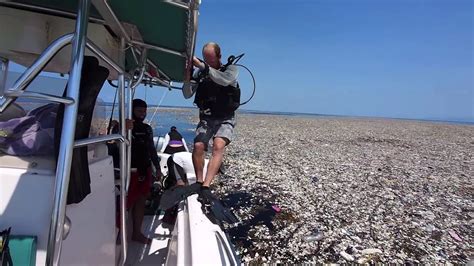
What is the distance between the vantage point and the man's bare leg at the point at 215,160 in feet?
11.6

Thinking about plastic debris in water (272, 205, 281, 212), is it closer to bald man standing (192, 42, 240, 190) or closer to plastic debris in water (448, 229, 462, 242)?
plastic debris in water (448, 229, 462, 242)

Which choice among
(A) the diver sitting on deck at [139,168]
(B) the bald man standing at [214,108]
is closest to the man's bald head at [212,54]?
(B) the bald man standing at [214,108]

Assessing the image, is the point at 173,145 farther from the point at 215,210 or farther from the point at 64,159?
the point at 64,159

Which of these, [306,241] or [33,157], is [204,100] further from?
[306,241]

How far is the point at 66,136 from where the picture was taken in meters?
1.42

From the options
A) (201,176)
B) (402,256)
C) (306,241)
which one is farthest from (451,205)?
(201,176)

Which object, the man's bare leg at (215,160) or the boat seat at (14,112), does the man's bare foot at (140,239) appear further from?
the boat seat at (14,112)

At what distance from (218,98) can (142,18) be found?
153 cm

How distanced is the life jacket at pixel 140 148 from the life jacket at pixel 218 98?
36.3 inches

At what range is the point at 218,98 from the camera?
12.4 feet

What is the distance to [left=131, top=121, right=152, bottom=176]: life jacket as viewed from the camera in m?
4.17

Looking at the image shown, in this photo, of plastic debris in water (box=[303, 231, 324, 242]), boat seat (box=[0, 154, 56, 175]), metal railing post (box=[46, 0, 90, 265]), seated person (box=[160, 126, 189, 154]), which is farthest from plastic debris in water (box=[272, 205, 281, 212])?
metal railing post (box=[46, 0, 90, 265])

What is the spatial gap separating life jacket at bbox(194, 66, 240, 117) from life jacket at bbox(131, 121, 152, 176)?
0.92 metres

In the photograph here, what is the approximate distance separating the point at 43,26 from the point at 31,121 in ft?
2.60
